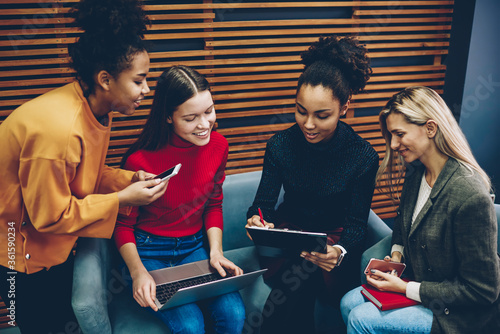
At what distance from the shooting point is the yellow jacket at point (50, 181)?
1663 mm

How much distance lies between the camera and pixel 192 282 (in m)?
2.13

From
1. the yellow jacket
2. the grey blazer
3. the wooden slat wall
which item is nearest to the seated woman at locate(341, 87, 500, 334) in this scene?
the grey blazer

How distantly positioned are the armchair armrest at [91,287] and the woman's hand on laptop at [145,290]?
0.18 meters

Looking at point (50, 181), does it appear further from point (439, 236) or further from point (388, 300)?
point (439, 236)

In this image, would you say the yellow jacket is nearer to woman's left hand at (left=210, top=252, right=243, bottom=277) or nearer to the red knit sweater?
the red knit sweater

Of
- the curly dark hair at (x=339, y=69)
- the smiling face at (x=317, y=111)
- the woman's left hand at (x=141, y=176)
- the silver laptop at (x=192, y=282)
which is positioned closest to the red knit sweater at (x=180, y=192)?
the woman's left hand at (x=141, y=176)

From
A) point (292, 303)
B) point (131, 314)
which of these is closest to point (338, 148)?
point (292, 303)

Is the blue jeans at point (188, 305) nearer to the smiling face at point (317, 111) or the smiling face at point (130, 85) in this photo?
the smiling face at point (130, 85)

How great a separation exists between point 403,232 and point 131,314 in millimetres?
1529

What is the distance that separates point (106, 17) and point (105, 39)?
10cm

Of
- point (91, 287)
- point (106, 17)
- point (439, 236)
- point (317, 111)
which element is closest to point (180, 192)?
point (91, 287)

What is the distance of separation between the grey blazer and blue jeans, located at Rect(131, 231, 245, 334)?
0.95 m

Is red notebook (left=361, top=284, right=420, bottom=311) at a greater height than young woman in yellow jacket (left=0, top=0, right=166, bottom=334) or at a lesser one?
lesser

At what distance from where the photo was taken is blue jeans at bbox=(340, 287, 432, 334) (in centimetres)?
187
